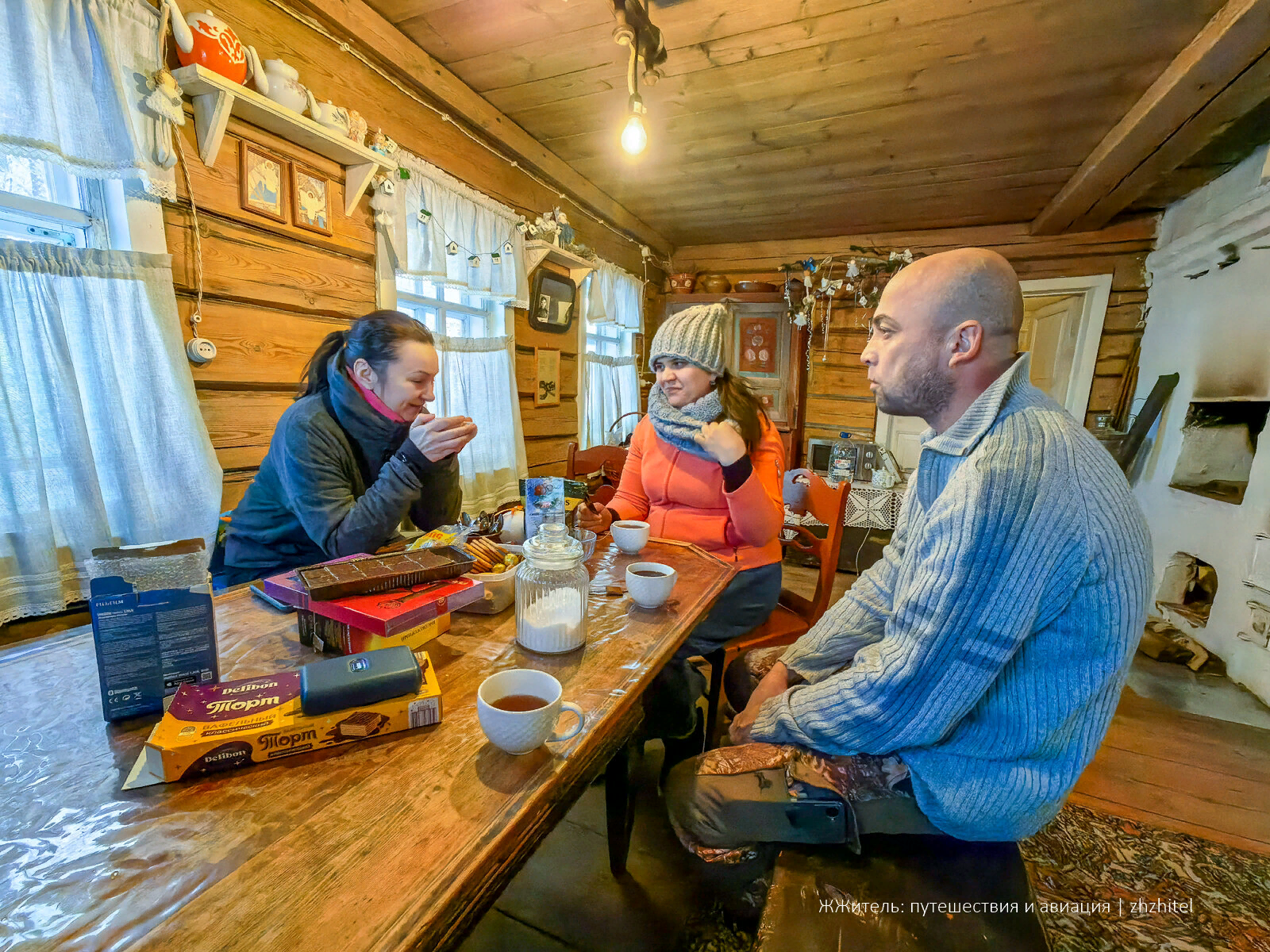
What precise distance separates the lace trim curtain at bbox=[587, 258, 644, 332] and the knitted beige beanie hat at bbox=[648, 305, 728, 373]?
206cm

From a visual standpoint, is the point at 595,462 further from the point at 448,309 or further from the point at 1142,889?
the point at 1142,889

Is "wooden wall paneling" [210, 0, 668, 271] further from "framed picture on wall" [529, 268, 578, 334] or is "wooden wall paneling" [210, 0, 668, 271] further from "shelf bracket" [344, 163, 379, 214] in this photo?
"framed picture on wall" [529, 268, 578, 334]

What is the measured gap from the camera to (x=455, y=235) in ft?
7.98

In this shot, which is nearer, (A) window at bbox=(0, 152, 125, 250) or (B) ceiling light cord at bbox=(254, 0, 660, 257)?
(A) window at bbox=(0, 152, 125, 250)

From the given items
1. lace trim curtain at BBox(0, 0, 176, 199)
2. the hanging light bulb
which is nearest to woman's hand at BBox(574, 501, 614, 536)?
the hanging light bulb

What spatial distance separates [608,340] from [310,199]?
2631 mm

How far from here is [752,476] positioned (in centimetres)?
160

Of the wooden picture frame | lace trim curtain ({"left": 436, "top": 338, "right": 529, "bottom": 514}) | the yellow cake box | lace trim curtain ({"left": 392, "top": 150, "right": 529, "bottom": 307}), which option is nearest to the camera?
the yellow cake box

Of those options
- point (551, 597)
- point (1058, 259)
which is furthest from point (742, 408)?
point (1058, 259)

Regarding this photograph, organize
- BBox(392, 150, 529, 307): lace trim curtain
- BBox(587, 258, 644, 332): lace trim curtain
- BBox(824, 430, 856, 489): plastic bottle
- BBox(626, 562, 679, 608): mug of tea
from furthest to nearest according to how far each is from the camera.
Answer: BBox(824, 430, 856, 489): plastic bottle < BBox(587, 258, 644, 332): lace trim curtain < BBox(392, 150, 529, 307): lace trim curtain < BBox(626, 562, 679, 608): mug of tea

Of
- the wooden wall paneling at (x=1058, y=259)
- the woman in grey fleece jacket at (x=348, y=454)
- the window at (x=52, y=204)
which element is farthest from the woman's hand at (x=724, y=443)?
the wooden wall paneling at (x=1058, y=259)

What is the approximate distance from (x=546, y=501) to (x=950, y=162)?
319 centimetres

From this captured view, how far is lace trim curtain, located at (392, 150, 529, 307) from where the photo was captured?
7.23ft

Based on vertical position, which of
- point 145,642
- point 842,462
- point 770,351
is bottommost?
point 842,462
